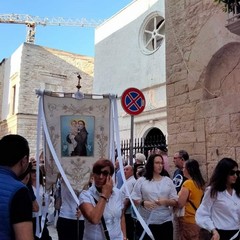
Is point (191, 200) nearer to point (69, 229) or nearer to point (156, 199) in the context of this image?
point (156, 199)

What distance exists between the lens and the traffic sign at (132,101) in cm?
670

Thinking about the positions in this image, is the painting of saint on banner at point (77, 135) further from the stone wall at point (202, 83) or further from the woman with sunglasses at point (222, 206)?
the stone wall at point (202, 83)

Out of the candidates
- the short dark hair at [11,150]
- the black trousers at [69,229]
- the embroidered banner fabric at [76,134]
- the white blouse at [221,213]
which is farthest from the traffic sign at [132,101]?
the short dark hair at [11,150]

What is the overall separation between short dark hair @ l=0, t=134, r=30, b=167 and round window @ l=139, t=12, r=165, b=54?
14.0m

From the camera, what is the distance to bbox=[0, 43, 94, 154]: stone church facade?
25.1m

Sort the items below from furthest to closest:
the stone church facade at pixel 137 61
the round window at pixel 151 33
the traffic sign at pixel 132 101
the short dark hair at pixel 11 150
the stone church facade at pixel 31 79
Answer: the stone church facade at pixel 31 79, the round window at pixel 151 33, the stone church facade at pixel 137 61, the traffic sign at pixel 132 101, the short dark hair at pixel 11 150

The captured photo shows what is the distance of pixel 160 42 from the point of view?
1609 centimetres

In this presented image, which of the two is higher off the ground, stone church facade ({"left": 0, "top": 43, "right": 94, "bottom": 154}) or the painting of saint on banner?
stone church facade ({"left": 0, "top": 43, "right": 94, "bottom": 154})

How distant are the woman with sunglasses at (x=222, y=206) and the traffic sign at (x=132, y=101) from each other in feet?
10.4

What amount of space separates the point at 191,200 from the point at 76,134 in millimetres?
1847

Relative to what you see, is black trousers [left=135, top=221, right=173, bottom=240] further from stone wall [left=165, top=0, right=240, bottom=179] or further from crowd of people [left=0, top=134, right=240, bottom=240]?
stone wall [left=165, top=0, right=240, bottom=179]

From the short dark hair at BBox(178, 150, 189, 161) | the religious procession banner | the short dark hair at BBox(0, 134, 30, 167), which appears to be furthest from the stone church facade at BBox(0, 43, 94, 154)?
the short dark hair at BBox(0, 134, 30, 167)

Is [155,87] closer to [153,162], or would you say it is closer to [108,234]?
[153,162]

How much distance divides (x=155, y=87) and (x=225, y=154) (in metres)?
9.70
